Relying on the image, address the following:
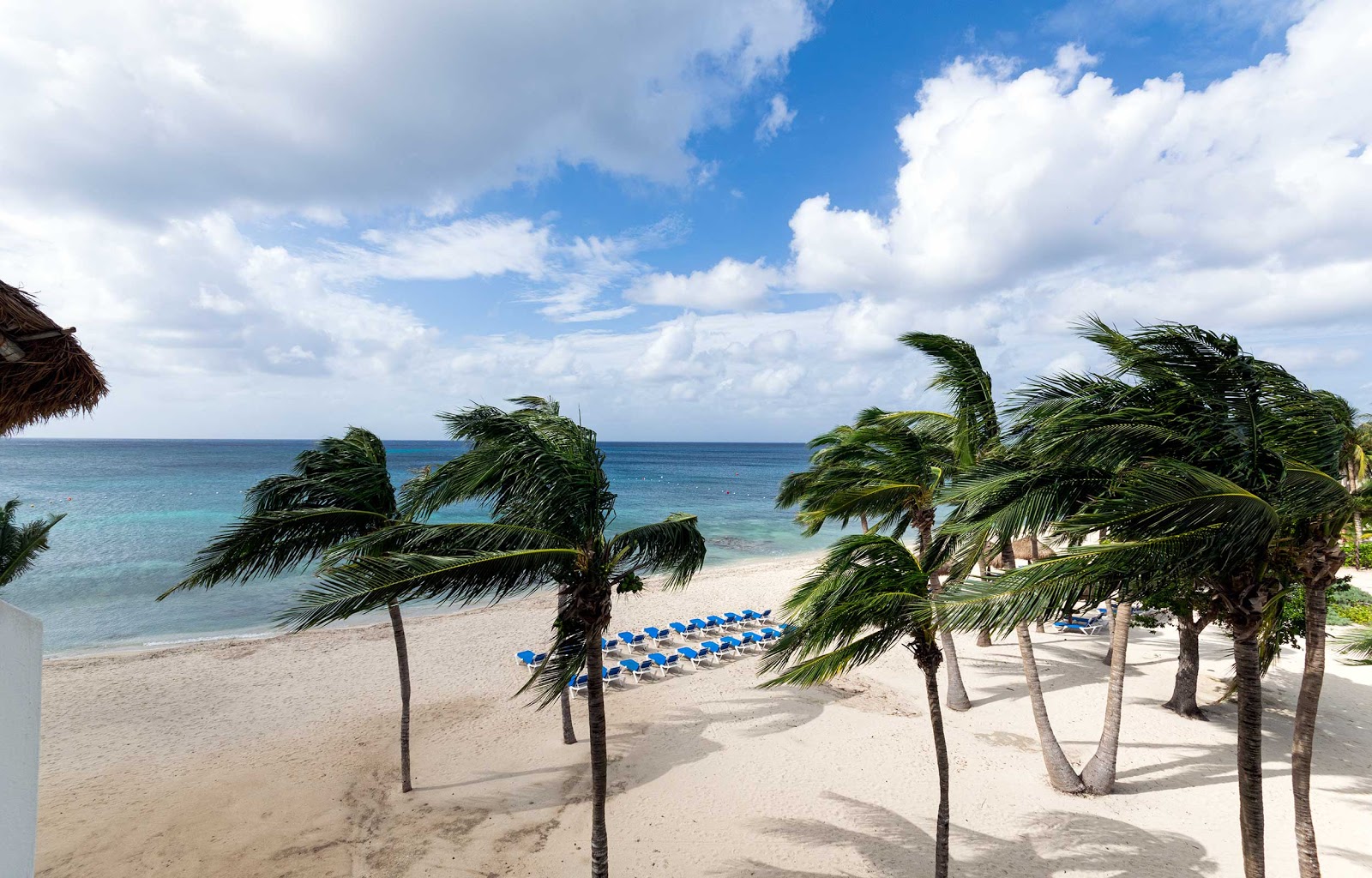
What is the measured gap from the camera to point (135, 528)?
129ft

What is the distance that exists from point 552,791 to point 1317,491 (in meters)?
9.79

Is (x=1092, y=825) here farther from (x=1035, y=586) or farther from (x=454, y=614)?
(x=454, y=614)

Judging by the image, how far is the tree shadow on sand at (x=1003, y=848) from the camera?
7.33 metres

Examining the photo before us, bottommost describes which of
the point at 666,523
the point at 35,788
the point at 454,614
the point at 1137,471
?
the point at 454,614

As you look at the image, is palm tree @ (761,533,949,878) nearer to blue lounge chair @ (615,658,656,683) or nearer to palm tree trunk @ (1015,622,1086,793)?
palm tree trunk @ (1015,622,1086,793)

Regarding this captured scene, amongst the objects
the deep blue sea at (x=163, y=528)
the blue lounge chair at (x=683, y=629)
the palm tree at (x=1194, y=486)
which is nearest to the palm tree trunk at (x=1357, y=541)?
the palm tree at (x=1194, y=486)

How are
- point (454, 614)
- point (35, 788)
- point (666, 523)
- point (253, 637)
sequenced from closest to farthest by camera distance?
point (35, 788), point (666, 523), point (253, 637), point (454, 614)

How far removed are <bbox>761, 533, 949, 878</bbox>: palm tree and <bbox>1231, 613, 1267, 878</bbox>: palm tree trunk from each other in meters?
2.44

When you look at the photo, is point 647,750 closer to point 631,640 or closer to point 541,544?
point 631,640

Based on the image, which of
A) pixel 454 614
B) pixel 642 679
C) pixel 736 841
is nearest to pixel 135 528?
pixel 454 614

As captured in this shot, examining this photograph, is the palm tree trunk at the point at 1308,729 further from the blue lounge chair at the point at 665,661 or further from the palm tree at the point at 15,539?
the palm tree at the point at 15,539

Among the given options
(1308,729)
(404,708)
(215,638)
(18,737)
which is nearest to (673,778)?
(404,708)

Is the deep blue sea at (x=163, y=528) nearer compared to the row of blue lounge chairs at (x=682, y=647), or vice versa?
the row of blue lounge chairs at (x=682, y=647)

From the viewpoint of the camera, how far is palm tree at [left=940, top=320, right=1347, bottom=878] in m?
4.10
